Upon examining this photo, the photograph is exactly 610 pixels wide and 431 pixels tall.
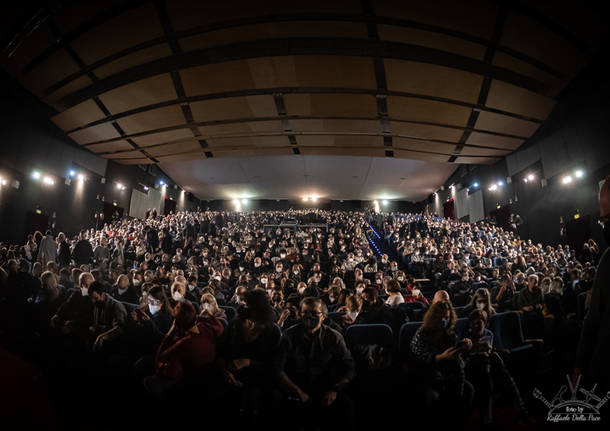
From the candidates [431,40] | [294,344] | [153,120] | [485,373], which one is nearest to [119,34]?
[153,120]

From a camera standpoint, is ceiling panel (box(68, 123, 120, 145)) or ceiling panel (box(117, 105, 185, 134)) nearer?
ceiling panel (box(117, 105, 185, 134))

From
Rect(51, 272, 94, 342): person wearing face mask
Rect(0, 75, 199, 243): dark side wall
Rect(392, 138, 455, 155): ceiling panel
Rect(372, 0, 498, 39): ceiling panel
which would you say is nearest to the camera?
Rect(51, 272, 94, 342): person wearing face mask

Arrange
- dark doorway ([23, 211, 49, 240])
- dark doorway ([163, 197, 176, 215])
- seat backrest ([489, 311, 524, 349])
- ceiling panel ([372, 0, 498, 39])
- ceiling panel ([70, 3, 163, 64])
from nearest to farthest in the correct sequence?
seat backrest ([489, 311, 524, 349]) → ceiling panel ([372, 0, 498, 39]) → ceiling panel ([70, 3, 163, 64]) → dark doorway ([23, 211, 49, 240]) → dark doorway ([163, 197, 176, 215])

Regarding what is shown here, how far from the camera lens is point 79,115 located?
1033cm

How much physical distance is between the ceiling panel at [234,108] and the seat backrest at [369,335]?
7.45 meters

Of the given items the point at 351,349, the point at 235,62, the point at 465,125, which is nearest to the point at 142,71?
the point at 235,62

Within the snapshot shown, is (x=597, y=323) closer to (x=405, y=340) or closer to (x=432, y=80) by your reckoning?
(x=405, y=340)

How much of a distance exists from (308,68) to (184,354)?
23.9 feet

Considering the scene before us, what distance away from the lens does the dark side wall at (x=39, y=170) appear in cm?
1031

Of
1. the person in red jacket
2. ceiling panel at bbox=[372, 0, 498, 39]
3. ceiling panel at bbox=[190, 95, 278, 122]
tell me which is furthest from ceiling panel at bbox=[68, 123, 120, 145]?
the person in red jacket

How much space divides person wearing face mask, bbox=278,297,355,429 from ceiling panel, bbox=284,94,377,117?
7.18 meters

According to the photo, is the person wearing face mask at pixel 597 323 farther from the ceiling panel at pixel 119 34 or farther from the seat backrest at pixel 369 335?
the ceiling panel at pixel 119 34

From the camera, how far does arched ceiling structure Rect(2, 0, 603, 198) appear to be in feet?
20.1

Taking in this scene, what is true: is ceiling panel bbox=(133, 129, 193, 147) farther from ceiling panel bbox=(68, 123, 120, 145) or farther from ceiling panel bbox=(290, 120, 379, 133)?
ceiling panel bbox=(290, 120, 379, 133)
